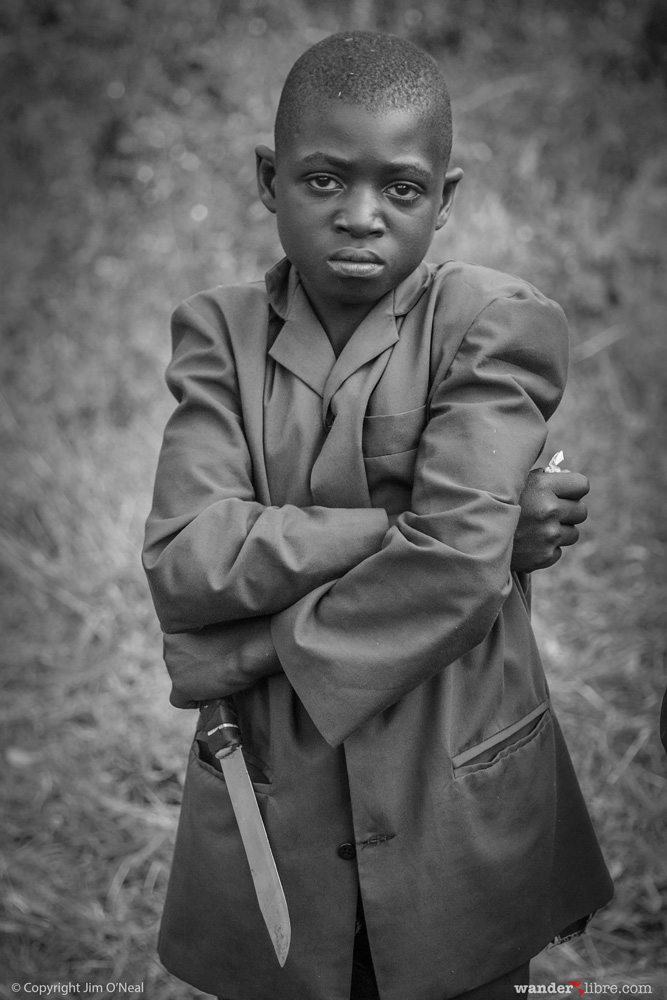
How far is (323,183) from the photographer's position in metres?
1.46

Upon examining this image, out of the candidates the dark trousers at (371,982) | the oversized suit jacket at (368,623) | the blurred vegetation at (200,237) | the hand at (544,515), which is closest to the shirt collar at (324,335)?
the oversized suit jacket at (368,623)

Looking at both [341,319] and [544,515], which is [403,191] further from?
[544,515]

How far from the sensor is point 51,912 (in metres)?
2.64

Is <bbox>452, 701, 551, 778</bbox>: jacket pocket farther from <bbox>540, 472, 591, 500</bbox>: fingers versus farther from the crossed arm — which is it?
<bbox>540, 472, 591, 500</bbox>: fingers

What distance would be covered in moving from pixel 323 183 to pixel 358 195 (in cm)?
6

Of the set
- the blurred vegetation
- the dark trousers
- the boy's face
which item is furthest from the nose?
the blurred vegetation

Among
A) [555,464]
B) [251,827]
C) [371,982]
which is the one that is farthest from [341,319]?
[371,982]

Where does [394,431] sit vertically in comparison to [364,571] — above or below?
above

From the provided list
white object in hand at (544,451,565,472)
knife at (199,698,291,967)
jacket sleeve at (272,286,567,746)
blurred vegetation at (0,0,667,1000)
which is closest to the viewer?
jacket sleeve at (272,286,567,746)

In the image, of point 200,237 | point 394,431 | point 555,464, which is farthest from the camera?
point 200,237

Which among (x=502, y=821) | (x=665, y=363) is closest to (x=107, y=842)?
(x=502, y=821)

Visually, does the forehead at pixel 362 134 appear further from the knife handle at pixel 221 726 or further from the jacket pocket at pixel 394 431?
the knife handle at pixel 221 726

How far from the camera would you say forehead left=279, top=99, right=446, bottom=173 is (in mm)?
1412

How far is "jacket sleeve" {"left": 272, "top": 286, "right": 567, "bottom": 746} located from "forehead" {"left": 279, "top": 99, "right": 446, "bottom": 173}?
249 mm
